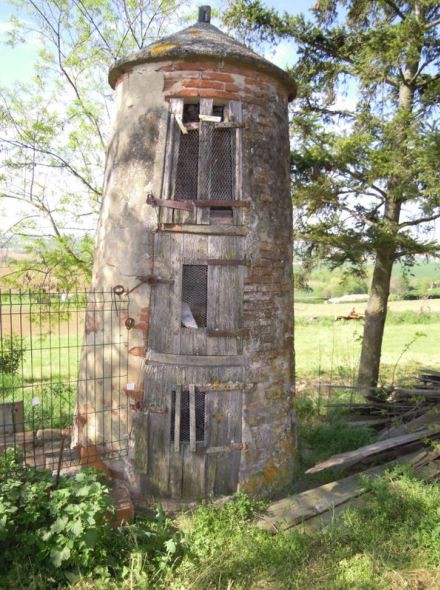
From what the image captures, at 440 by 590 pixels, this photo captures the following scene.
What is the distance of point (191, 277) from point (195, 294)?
217mm

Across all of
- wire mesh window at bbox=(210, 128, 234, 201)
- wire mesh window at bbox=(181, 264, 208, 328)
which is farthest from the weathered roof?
wire mesh window at bbox=(181, 264, 208, 328)

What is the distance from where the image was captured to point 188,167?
5.83 metres

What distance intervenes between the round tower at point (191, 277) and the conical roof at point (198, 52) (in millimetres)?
24

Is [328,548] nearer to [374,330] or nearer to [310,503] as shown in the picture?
[310,503]

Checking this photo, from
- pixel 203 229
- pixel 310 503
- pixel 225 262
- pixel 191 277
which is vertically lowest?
pixel 310 503

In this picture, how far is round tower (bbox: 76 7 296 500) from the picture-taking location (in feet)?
18.2

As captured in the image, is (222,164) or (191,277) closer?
(191,277)

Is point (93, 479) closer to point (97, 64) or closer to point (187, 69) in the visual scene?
point (187, 69)

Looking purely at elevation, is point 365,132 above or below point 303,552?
above

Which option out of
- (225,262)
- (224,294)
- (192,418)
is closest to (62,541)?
(192,418)

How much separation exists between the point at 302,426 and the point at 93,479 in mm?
4503

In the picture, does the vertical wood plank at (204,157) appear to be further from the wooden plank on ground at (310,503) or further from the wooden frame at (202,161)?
the wooden plank on ground at (310,503)

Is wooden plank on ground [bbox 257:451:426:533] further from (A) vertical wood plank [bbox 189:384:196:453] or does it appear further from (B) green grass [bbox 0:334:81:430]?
(B) green grass [bbox 0:334:81:430]

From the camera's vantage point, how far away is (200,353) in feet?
18.3
